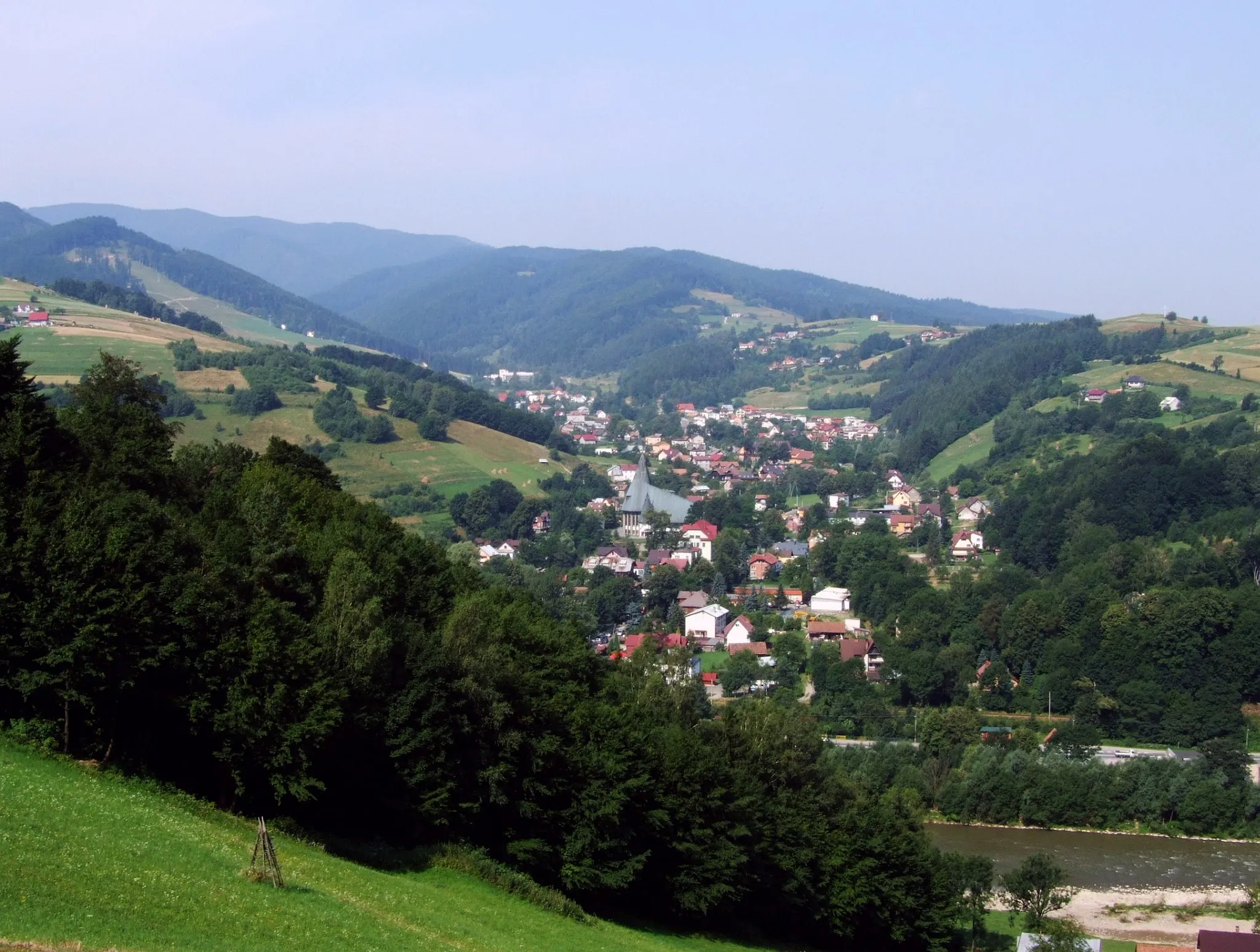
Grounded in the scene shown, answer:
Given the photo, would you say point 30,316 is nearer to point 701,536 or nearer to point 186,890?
point 701,536

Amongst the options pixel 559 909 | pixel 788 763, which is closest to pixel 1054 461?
pixel 788 763

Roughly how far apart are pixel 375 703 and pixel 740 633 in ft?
127

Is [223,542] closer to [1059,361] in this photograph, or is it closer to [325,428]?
[325,428]

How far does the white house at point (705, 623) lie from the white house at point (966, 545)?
20.8m

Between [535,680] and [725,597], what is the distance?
43851 millimetres

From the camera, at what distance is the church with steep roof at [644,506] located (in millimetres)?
84500

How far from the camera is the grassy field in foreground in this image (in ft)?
34.7

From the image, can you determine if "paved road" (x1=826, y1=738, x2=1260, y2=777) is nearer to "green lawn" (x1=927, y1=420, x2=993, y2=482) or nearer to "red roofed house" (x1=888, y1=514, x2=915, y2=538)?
"red roofed house" (x1=888, y1=514, x2=915, y2=538)

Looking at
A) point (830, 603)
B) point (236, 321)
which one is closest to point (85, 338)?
point (830, 603)

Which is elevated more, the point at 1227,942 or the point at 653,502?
the point at 653,502

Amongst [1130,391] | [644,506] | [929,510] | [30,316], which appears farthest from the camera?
[1130,391]

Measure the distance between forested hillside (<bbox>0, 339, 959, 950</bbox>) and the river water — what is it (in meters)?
8.35

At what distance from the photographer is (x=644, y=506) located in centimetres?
8719

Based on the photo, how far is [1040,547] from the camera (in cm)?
6931
